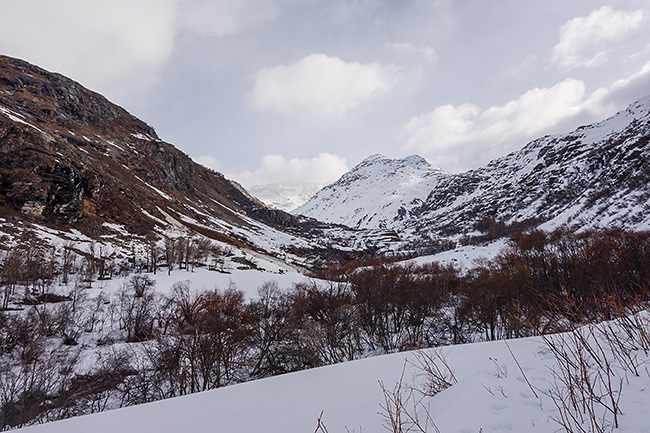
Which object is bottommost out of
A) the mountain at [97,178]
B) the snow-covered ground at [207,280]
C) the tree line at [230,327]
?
the tree line at [230,327]

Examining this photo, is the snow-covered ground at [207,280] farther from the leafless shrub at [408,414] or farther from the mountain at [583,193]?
the mountain at [583,193]

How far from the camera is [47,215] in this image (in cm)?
4088

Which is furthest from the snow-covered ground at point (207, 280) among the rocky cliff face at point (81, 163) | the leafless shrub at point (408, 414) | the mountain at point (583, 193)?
the mountain at point (583, 193)

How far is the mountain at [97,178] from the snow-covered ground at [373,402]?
4003cm

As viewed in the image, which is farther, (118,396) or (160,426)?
(118,396)

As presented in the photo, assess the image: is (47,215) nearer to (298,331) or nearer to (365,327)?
(298,331)

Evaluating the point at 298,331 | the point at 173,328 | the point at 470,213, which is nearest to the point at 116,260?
the point at 173,328

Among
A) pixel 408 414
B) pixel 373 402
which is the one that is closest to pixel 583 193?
pixel 373 402

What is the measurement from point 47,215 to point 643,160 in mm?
142694

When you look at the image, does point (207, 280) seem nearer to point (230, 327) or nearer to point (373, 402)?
point (230, 327)

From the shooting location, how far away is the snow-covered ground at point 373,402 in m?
3.80

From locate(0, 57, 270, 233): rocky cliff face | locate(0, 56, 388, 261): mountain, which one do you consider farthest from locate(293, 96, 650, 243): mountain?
locate(0, 57, 270, 233): rocky cliff face

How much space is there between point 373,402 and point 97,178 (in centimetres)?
6705

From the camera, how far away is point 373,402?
6141 mm
